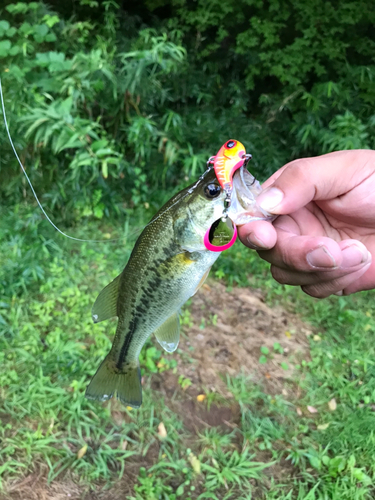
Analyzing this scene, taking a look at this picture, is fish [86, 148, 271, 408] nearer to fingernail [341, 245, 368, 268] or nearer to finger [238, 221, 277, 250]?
finger [238, 221, 277, 250]

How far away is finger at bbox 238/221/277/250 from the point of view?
1.49 meters

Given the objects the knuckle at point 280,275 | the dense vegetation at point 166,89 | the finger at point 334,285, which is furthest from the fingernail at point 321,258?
the dense vegetation at point 166,89

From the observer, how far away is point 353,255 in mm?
1410

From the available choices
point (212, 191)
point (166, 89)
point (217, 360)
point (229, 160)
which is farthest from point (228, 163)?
point (166, 89)

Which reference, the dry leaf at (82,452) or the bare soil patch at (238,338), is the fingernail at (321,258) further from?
the dry leaf at (82,452)

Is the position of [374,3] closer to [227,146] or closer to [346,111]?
[346,111]

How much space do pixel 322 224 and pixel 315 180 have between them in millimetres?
525

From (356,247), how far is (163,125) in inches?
143

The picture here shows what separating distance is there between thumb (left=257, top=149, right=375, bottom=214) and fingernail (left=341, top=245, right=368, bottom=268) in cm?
27

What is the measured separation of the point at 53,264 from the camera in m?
3.52

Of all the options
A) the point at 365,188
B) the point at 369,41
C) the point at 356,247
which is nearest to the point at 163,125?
the point at 369,41

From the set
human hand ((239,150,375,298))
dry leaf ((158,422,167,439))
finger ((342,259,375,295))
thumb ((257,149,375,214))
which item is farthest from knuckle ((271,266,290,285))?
dry leaf ((158,422,167,439))

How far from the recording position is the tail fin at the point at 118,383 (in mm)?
1752

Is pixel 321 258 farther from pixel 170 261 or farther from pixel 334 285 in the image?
pixel 170 261
